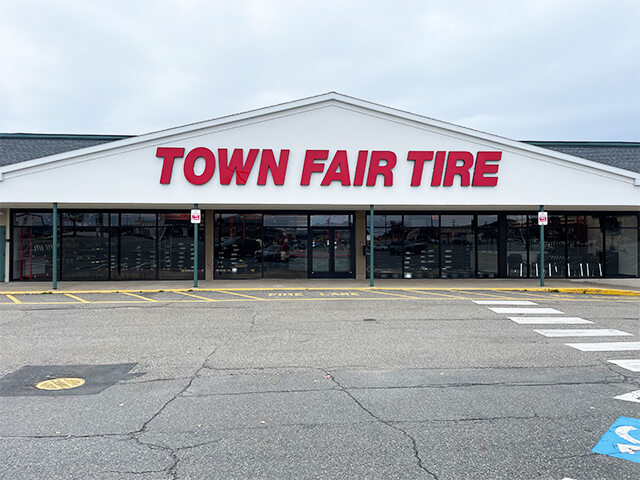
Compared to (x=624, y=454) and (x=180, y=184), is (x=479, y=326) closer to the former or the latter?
(x=624, y=454)

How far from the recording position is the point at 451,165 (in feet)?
57.2

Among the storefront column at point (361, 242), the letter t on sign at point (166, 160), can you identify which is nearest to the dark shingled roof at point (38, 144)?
the letter t on sign at point (166, 160)

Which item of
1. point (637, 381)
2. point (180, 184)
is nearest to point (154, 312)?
point (180, 184)

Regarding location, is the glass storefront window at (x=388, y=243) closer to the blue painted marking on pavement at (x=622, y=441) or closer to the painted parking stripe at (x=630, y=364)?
the painted parking stripe at (x=630, y=364)

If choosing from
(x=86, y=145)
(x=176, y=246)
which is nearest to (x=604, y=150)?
(x=176, y=246)

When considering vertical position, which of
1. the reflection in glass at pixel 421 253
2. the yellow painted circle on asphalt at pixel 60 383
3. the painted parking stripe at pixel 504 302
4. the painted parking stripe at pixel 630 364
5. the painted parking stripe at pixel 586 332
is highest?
the reflection in glass at pixel 421 253

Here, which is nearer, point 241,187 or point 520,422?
point 520,422

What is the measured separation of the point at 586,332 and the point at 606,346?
4.20ft

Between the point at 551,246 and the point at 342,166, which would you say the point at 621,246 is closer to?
the point at 551,246

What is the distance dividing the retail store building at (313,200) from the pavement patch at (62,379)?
10236 millimetres

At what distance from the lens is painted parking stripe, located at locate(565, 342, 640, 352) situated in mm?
8266

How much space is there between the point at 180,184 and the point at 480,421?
1404cm

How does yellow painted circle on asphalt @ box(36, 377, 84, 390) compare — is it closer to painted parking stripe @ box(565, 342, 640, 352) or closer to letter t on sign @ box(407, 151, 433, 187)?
painted parking stripe @ box(565, 342, 640, 352)

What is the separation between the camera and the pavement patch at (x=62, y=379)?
600 cm
